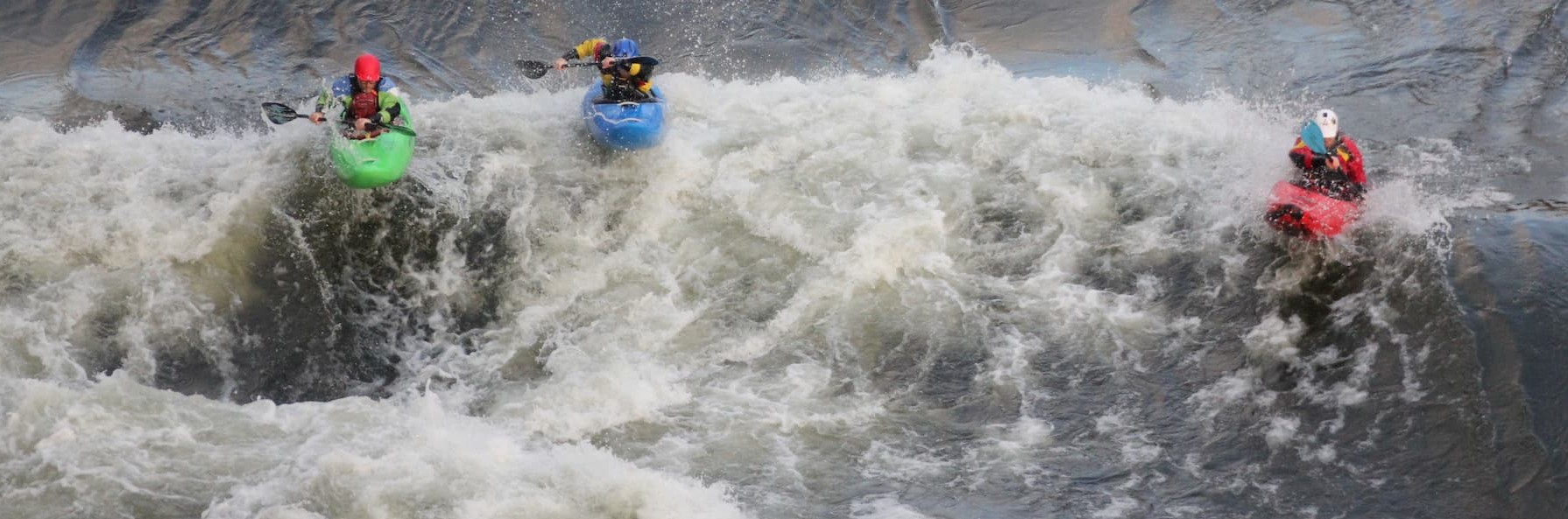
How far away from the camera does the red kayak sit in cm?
768

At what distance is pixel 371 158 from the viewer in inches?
321

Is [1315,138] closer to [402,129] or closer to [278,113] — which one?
[402,129]

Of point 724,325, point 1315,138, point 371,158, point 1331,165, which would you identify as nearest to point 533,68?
point 371,158

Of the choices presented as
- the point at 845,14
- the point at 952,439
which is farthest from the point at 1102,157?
the point at 845,14

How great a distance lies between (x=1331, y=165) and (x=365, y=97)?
6.31 m

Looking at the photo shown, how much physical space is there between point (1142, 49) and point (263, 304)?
8676mm

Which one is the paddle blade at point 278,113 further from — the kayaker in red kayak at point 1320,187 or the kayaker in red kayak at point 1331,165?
the kayaker in red kayak at point 1331,165

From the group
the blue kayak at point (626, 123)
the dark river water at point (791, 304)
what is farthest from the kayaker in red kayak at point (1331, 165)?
the blue kayak at point (626, 123)

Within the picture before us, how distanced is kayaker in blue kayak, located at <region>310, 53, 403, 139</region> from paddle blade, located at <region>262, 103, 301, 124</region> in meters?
0.17

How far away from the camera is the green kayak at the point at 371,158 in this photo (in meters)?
8.12

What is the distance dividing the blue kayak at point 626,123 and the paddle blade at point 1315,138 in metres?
4.38

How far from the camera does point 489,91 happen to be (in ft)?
37.7

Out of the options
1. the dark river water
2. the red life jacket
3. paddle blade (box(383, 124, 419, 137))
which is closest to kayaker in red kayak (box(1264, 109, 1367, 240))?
the dark river water

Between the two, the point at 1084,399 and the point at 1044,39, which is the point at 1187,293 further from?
the point at 1044,39
